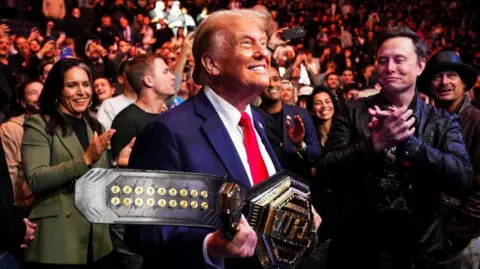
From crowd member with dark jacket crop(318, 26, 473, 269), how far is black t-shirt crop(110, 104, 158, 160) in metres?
1.47

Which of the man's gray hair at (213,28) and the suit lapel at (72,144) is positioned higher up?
the man's gray hair at (213,28)

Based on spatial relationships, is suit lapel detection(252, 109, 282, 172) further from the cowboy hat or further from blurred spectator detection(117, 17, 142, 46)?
blurred spectator detection(117, 17, 142, 46)

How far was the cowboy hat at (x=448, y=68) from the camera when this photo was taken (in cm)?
389

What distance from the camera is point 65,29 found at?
12.4 m

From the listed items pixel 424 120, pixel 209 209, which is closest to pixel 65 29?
pixel 424 120

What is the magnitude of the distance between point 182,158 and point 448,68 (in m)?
2.35

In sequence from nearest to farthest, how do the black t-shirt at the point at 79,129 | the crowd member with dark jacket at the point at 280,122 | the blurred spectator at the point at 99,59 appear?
the black t-shirt at the point at 79,129 < the crowd member with dark jacket at the point at 280,122 < the blurred spectator at the point at 99,59

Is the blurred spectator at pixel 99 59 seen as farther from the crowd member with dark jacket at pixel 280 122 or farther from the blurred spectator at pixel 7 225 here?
the blurred spectator at pixel 7 225

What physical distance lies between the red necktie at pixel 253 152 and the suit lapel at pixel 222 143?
0.30 ft

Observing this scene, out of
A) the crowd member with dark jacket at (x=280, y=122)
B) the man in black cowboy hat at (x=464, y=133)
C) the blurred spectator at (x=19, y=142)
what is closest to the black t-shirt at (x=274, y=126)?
the crowd member with dark jacket at (x=280, y=122)

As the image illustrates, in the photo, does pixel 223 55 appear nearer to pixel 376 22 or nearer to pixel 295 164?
pixel 295 164

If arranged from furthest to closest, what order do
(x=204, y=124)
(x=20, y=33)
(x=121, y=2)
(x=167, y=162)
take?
1. (x=121, y=2)
2. (x=20, y=33)
3. (x=204, y=124)
4. (x=167, y=162)

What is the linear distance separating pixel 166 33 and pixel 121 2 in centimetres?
190

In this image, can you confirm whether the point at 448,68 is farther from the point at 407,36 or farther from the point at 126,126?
the point at 126,126
